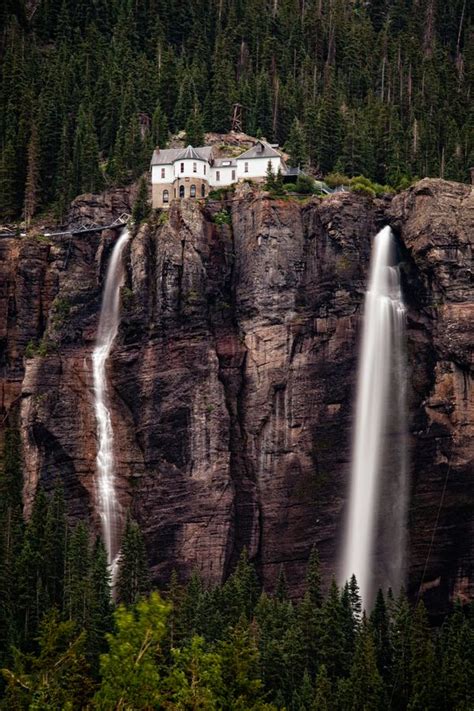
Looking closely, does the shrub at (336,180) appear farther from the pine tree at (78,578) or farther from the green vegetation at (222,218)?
the pine tree at (78,578)

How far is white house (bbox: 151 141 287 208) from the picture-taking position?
454 feet

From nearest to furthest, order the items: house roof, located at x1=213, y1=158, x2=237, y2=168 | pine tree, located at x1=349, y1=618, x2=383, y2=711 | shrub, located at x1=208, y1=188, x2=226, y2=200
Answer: pine tree, located at x1=349, y1=618, x2=383, y2=711 → shrub, located at x1=208, y1=188, x2=226, y2=200 → house roof, located at x1=213, y1=158, x2=237, y2=168

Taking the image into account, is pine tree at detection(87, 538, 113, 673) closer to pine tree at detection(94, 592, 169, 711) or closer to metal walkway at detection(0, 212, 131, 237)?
pine tree at detection(94, 592, 169, 711)

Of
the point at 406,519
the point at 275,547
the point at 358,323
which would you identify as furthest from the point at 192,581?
the point at 358,323

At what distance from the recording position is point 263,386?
127 m

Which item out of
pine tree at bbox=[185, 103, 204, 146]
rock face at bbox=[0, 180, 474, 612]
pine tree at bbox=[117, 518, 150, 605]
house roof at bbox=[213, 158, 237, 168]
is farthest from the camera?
pine tree at bbox=[185, 103, 204, 146]

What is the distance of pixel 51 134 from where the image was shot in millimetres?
154375

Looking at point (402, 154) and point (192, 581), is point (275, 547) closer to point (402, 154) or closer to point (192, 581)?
point (192, 581)

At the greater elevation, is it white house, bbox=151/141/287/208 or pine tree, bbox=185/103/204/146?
pine tree, bbox=185/103/204/146

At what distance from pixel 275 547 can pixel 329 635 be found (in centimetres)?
1828

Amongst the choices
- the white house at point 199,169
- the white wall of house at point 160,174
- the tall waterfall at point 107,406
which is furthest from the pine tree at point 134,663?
the white wall of house at point 160,174

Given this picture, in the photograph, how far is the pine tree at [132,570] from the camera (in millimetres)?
115188

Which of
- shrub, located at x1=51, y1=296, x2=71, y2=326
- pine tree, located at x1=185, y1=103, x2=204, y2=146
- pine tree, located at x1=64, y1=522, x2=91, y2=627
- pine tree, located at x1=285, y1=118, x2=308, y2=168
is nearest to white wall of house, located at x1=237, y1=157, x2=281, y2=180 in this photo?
pine tree, located at x1=285, y1=118, x2=308, y2=168

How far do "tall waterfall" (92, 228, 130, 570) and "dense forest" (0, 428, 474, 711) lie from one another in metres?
2.42
